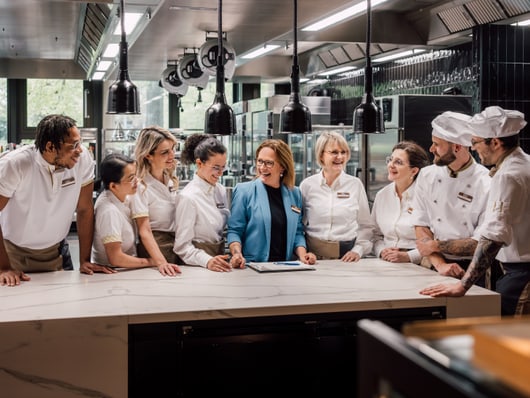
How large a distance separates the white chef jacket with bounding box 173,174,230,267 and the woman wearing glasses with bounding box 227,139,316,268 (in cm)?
10

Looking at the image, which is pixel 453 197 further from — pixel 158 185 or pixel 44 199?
pixel 44 199

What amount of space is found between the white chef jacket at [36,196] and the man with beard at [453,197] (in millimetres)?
1798

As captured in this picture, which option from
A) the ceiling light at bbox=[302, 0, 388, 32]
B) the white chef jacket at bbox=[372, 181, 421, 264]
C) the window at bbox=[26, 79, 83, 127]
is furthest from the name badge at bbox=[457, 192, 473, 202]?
the window at bbox=[26, 79, 83, 127]

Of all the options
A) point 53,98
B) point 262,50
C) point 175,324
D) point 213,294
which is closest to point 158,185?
point 213,294

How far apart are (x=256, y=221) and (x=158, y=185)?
571 mm

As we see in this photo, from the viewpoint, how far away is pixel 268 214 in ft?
12.4

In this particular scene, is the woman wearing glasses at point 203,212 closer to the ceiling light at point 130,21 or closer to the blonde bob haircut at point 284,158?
the blonde bob haircut at point 284,158

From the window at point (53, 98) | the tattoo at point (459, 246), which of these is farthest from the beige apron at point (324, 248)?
the window at point (53, 98)

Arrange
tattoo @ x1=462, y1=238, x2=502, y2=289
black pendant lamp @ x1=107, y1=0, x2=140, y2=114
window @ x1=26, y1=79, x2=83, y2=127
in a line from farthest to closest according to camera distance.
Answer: window @ x1=26, y1=79, x2=83, y2=127
black pendant lamp @ x1=107, y1=0, x2=140, y2=114
tattoo @ x1=462, y1=238, x2=502, y2=289

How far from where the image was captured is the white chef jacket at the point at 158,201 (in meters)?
3.57

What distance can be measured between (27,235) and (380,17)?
3.86m

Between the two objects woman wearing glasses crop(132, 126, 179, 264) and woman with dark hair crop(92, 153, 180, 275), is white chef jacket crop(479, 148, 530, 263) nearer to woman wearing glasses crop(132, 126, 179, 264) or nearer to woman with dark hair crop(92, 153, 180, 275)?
woman with dark hair crop(92, 153, 180, 275)

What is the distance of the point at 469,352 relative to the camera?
2.61ft

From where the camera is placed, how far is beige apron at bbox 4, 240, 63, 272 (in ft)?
10.7
